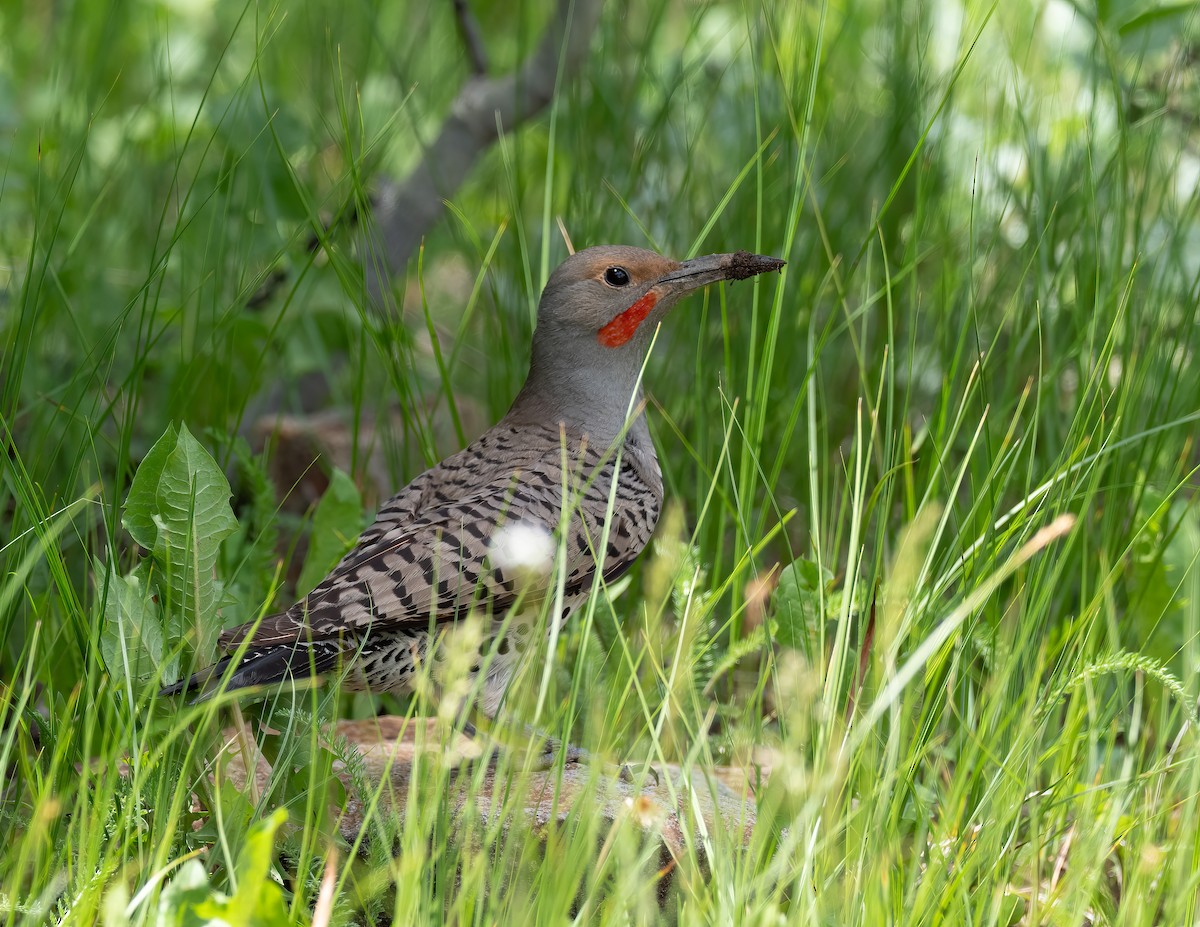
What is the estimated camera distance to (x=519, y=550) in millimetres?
3021

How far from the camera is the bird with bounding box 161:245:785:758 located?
2877mm

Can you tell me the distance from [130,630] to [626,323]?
5.08 feet

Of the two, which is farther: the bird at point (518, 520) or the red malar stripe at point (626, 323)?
the red malar stripe at point (626, 323)

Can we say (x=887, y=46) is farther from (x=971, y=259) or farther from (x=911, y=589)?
(x=911, y=589)

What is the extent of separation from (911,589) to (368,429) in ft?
9.70

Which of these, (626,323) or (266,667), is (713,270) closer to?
(626,323)

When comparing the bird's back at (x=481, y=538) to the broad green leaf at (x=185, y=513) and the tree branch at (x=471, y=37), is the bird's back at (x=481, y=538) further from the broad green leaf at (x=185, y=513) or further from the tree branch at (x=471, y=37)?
the tree branch at (x=471, y=37)

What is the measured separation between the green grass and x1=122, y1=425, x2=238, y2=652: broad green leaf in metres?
0.01

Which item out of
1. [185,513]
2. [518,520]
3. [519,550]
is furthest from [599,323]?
[185,513]

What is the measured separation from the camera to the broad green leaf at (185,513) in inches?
108

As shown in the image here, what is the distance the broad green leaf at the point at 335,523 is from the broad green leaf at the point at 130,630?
883mm

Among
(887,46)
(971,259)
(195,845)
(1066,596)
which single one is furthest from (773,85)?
(195,845)

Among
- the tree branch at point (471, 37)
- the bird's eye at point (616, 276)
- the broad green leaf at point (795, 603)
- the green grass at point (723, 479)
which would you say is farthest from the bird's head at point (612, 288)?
the tree branch at point (471, 37)

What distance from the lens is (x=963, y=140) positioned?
16.8 feet
